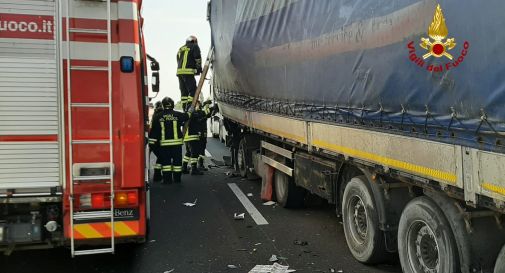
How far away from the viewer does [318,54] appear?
5.39 metres

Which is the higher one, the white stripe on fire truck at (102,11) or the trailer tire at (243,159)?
the white stripe on fire truck at (102,11)

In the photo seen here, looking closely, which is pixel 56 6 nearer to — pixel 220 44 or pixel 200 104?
pixel 220 44

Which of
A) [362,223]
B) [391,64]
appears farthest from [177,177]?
[391,64]

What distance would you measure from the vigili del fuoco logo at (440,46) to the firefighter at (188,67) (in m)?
9.15

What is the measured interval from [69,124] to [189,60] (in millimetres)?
8358

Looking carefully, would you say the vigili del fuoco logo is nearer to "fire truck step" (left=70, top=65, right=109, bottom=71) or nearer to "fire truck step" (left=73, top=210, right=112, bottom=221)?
"fire truck step" (left=70, top=65, right=109, bottom=71)

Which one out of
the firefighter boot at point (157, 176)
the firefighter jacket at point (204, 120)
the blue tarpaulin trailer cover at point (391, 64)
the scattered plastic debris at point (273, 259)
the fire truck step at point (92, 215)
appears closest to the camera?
the blue tarpaulin trailer cover at point (391, 64)

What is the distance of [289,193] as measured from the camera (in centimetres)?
756

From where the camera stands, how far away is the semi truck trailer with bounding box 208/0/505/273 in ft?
9.81

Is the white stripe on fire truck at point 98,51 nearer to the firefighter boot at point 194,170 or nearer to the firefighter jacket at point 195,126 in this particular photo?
the firefighter jacket at point 195,126

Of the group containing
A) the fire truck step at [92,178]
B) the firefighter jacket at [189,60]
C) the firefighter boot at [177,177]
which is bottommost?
the firefighter boot at [177,177]

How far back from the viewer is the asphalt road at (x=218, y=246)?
17.1ft

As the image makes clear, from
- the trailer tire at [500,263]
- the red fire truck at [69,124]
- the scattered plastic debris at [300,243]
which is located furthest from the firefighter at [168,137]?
the trailer tire at [500,263]

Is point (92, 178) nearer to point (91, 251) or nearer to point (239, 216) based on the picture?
point (91, 251)
